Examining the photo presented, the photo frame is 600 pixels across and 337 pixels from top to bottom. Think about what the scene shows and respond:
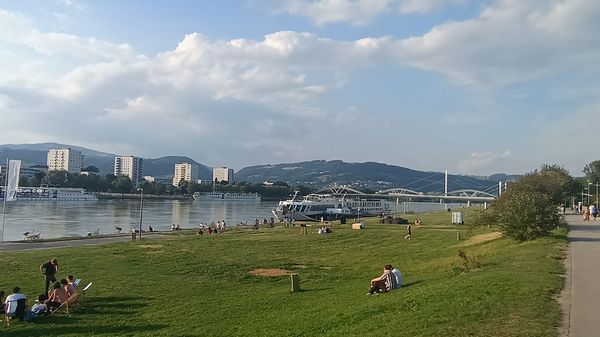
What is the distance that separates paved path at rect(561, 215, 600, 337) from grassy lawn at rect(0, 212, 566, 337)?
0.26 m

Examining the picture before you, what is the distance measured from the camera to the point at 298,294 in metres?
14.9

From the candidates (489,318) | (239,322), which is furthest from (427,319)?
(239,322)

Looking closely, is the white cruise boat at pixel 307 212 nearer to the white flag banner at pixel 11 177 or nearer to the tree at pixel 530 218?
the white flag banner at pixel 11 177

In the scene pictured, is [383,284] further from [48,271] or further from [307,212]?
[307,212]

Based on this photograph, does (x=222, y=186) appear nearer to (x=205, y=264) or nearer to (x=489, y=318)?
(x=205, y=264)

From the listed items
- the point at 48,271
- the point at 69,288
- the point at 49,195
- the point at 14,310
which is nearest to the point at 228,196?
the point at 49,195

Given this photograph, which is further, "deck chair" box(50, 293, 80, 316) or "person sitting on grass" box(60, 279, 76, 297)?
"person sitting on grass" box(60, 279, 76, 297)

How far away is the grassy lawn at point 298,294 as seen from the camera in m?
8.64

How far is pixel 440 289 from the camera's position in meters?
11.4

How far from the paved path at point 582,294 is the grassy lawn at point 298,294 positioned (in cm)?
26

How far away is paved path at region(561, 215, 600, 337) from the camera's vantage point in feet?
24.9

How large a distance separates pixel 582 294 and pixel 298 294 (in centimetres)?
720

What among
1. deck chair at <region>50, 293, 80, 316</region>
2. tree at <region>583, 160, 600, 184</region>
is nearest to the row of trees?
tree at <region>583, 160, 600, 184</region>

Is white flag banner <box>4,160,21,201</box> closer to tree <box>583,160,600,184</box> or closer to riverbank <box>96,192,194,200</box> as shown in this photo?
tree <box>583,160,600,184</box>
